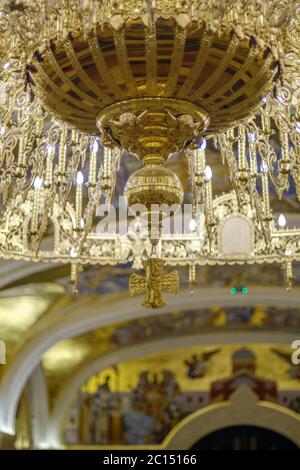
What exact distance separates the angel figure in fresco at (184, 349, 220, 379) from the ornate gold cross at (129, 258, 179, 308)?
1322 centimetres

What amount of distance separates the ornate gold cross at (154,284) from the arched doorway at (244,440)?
13.3 m

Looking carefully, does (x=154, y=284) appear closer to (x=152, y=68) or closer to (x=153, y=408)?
(x=152, y=68)

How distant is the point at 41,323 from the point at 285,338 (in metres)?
5.58

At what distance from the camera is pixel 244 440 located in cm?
1764

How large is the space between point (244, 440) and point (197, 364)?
6.36 feet

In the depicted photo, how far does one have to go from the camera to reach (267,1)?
13.6 ft

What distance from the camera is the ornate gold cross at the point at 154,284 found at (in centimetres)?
476

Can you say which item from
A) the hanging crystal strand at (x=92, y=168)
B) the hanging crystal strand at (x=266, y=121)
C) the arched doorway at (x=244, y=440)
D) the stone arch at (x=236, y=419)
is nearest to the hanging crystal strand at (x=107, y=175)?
the hanging crystal strand at (x=92, y=168)

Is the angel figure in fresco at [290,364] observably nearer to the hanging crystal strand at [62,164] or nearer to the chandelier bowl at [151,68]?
the hanging crystal strand at [62,164]

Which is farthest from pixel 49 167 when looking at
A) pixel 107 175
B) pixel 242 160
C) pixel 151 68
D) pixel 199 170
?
pixel 151 68

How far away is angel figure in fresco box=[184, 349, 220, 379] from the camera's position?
1792cm

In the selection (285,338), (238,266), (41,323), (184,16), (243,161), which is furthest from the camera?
(285,338)
